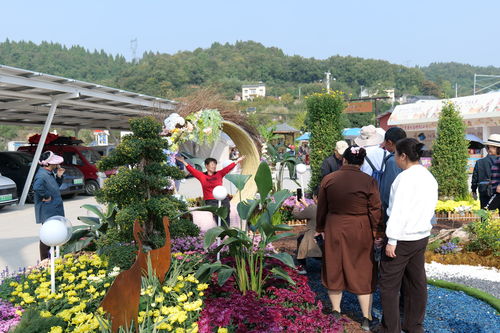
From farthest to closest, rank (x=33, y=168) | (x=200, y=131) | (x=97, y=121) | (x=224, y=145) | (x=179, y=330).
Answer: (x=224, y=145) → (x=97, y=121) → (x=33, y=168) → (x=200, y=131) → (x=179, y=330)

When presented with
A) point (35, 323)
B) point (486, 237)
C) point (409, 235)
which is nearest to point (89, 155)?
point (486, 237)

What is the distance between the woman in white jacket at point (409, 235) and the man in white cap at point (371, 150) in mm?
1101

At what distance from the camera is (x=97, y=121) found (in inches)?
790

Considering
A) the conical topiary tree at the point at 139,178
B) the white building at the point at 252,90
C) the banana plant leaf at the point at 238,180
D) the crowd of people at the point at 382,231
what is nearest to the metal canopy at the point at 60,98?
the conical topiary tree at the point at 139,178

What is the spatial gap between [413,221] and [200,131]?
4.64 metres

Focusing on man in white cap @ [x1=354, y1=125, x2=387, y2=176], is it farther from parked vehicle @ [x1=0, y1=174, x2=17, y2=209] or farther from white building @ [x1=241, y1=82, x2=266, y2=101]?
white building @ [x1=241, y1=82, x2=266, y2=101]

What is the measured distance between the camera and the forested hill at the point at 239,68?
9881cm

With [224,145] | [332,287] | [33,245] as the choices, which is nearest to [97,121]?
[224,145]

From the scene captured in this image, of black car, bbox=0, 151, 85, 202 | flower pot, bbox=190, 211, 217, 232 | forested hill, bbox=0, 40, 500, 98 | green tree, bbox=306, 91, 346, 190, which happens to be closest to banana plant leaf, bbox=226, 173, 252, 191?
flower pot, bbox=190, 211, 217, 232

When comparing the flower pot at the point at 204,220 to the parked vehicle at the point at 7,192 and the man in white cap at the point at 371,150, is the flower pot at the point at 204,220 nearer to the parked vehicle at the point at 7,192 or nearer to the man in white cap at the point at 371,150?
the man in white cap at the point at 371,150

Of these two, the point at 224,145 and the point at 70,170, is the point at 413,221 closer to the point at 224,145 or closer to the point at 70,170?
the point at 70,170

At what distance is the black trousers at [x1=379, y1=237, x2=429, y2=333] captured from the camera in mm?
3375

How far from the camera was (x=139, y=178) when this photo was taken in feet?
14.1

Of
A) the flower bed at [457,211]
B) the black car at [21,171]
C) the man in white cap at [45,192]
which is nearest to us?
the man in white cap at [45,192]
